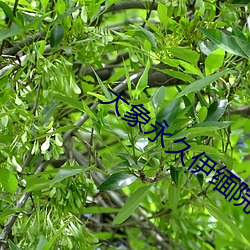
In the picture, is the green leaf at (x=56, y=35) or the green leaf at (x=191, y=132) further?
the green leaf at (x=56, y=35)

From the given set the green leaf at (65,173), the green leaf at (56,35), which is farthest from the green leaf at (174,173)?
the green leaf at (56,35)

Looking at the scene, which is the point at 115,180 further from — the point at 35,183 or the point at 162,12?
the point at 162,12

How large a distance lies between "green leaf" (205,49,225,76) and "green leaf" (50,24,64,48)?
19cm

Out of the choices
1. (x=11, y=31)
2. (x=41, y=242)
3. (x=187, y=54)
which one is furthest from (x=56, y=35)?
(x=41, y=242)

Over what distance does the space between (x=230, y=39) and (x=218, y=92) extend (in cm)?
12

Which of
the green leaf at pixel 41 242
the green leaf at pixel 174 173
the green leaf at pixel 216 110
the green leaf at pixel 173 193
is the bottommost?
the green leaf at pixel 173 193

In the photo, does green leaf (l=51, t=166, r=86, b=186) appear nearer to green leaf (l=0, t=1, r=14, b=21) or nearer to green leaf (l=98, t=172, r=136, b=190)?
green leaf (l=98, t=172, r=136, b=190)

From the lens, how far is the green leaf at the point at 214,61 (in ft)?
2.83

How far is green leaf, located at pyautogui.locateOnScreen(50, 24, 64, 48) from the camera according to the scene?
88 centimetres

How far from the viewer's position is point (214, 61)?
0.87m

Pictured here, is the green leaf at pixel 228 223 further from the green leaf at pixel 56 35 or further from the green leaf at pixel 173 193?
the green leaf at pixel 56 35

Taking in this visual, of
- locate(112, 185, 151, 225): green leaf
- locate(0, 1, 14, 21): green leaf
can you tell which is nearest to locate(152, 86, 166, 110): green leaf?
locate(112, 185, 151, 225): green leaf

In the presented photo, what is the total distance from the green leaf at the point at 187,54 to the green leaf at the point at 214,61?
17 mm

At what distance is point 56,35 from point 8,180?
0.20 metres
